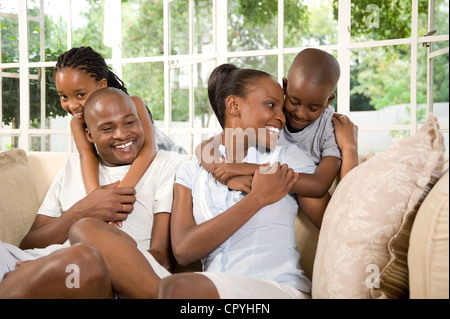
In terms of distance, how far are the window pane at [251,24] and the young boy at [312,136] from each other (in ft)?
17.2

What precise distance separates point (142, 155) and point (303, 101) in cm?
61

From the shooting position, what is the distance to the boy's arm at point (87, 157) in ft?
5.53

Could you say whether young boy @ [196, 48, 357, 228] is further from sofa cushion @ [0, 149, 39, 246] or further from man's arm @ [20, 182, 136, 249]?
sofa cushion @ [0, 149, 39, 246]

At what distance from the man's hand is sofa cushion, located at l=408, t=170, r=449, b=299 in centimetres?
95

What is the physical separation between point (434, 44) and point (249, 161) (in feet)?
6.51

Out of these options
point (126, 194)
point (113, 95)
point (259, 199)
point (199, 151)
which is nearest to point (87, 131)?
point (113, 95)

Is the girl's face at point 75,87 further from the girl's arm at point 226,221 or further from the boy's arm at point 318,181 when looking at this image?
the boy's arm at point 318,181

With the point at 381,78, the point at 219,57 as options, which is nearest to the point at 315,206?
the point at 219,57

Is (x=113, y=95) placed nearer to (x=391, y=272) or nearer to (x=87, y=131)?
(x=87, y=131)

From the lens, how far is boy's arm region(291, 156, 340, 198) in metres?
1.42

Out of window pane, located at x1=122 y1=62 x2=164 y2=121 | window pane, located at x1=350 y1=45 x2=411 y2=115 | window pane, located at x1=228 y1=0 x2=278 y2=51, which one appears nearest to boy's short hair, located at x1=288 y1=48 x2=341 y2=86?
window pane, located at x1=228 y1=0 x2=278 y2=51

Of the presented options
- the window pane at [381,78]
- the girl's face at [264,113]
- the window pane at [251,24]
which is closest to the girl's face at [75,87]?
the girl's face at [264,113]

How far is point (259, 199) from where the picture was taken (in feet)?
4.52
